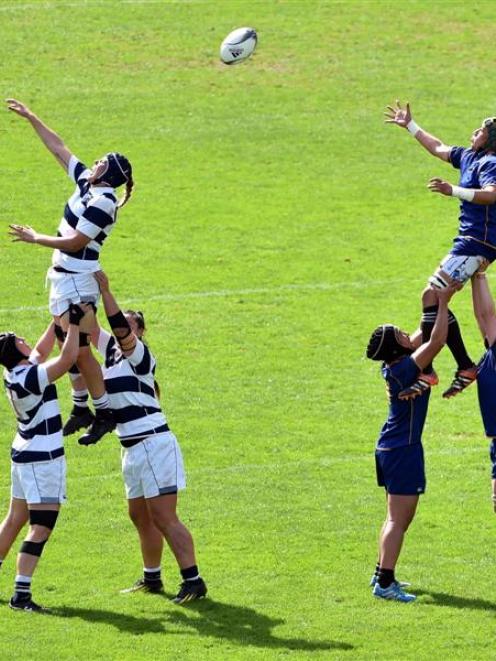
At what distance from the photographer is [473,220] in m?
16.3

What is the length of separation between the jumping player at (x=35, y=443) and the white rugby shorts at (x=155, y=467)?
66 centimetres

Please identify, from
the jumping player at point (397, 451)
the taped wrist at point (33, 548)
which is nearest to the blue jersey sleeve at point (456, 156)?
the jumping player at point (397, 451)

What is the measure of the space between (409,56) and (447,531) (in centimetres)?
2124

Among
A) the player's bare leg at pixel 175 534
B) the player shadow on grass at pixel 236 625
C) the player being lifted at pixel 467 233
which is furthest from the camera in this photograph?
the player being lifted at pixel 467 233

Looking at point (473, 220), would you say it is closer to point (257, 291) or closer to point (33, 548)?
point (33, 548)

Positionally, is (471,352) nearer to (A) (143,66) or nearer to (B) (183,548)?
(B) (183,548)

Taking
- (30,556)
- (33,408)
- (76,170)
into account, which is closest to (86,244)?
(76,170)

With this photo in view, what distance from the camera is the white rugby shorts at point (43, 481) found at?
14.5 m

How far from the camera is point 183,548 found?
14.6m

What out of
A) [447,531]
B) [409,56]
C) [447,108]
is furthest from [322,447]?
[409,56]

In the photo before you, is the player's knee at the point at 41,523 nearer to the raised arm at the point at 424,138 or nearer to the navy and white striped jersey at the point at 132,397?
the navy and white striped jersey at the point at 132,397

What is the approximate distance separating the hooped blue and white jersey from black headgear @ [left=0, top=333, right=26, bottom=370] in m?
4.69

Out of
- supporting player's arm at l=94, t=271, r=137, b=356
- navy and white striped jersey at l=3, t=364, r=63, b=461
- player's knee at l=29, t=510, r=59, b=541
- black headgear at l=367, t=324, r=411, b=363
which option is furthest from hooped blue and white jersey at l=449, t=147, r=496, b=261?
A: player's knee at l=29, t=510, r=59, b=541

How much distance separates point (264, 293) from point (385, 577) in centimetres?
1110
